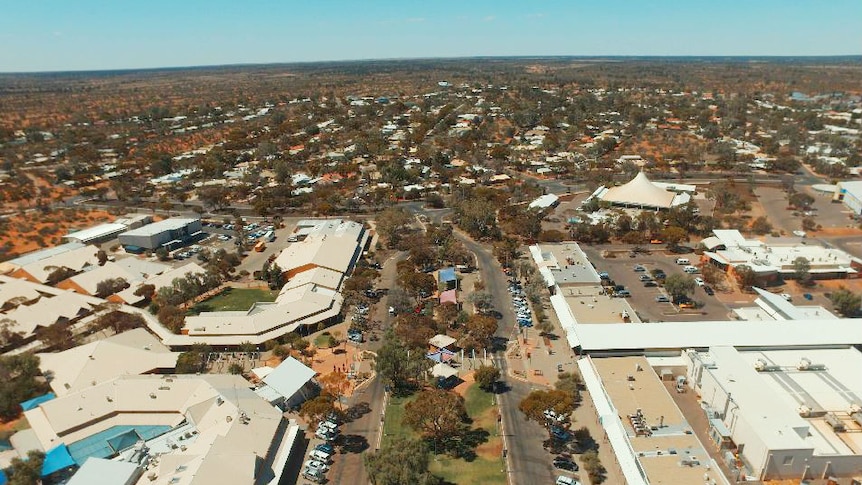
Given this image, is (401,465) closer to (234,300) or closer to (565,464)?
(565,464)

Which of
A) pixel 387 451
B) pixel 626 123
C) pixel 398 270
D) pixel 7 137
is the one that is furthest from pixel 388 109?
pixel 387 451

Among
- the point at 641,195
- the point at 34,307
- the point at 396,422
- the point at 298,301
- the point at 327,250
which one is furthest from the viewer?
the point at 641,195

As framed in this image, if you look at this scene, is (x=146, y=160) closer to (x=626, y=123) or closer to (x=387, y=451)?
(x=387, y=451)

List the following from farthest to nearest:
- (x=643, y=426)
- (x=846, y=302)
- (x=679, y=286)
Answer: (x=679, y=286)
(x=846, y=302)
(x=643, y=426)

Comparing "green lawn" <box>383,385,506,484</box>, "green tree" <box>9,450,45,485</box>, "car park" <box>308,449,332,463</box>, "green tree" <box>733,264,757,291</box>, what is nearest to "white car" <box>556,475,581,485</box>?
"green lawn" <box>383,385,506,484</box>

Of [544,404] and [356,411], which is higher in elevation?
[544,404]

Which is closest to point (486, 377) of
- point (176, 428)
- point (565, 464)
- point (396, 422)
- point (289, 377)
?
point (396, 422)

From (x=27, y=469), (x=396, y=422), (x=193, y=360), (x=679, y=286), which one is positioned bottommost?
(x=396, y=422)

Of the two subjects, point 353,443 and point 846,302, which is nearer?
point 353,443
